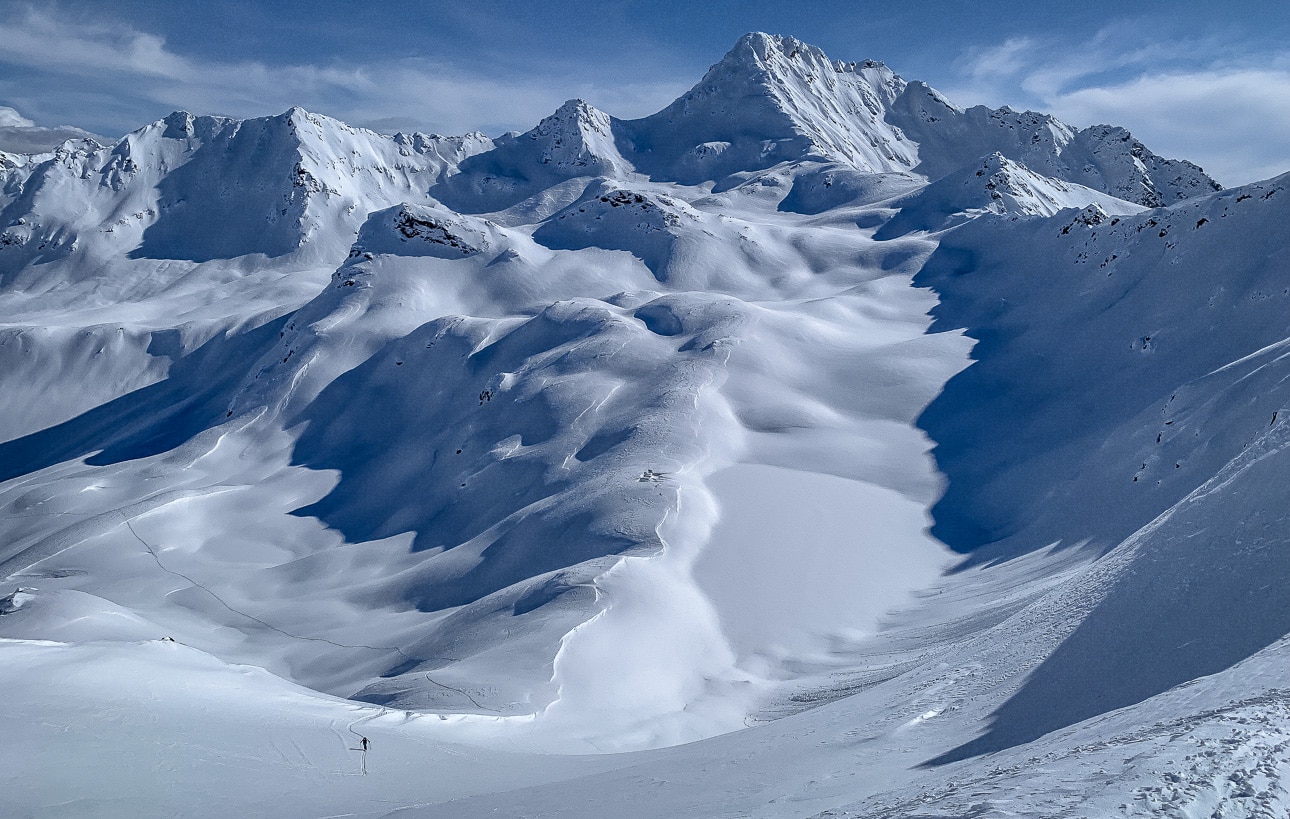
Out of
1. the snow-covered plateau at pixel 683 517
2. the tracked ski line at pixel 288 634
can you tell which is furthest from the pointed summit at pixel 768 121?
the tracked ski line at pixel 288 634

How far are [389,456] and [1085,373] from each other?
36092 mm

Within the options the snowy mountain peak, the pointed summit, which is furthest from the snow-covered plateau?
the snowy mountain peak

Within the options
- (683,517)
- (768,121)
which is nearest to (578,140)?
(768,121)

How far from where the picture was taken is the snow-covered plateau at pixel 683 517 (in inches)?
384

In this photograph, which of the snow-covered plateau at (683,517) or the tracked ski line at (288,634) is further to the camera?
the tracked ski line at (288,634)

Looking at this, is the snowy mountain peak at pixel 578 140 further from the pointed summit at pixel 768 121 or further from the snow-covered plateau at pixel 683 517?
the snow-covered plateau at pixel 683 517

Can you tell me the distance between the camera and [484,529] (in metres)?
34.2

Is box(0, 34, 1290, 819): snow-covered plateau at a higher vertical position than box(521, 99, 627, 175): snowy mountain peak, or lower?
lower

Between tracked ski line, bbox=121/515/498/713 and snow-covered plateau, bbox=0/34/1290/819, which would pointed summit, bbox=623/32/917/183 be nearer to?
snow-covered plateau, bbox=0/34/1290/819

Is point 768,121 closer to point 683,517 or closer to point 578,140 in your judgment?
point 578,140

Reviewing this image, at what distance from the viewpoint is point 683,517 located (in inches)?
1140

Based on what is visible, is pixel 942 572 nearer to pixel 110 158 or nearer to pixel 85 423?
pixel 85 423

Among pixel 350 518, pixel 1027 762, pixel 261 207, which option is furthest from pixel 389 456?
pixel 261 207

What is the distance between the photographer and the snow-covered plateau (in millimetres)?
9742
